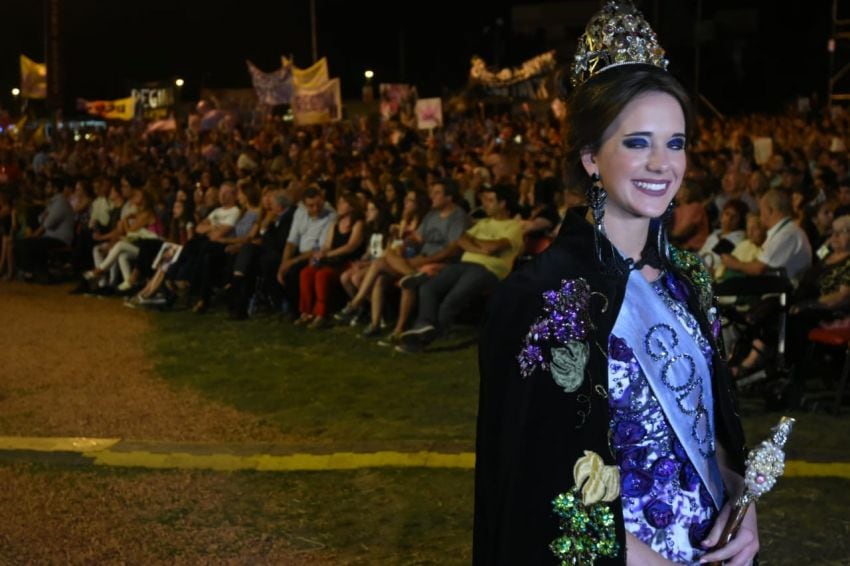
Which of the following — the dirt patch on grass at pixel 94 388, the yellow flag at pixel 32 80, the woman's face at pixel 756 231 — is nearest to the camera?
the dirt patch on grass at pixel 94 388

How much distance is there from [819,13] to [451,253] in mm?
38162

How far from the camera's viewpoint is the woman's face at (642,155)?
246 cm

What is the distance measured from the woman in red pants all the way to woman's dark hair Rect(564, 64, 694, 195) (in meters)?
9.95

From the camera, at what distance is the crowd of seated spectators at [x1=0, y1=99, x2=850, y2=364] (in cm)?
1016

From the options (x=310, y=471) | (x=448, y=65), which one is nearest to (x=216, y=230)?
(x=310, y=471)

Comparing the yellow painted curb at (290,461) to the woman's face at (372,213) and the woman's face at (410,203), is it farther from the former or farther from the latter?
the woman's face at (372,213)

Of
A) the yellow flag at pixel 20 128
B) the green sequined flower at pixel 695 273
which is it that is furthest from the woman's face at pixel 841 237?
the yellow flag at pixel 20 128

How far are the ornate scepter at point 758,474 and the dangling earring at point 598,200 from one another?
60 centimetres

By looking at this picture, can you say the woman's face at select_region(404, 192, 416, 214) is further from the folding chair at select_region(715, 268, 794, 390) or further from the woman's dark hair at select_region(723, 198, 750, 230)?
the folding chair at select_region(715, 268, 794, 390)

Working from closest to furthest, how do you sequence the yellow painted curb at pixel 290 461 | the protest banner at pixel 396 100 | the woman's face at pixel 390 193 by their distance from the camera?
the yellow painted curb at pixel 290 461
the woman's face at pixel 390 193
the protest banner at pixel 396 100

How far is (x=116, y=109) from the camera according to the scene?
107 feet

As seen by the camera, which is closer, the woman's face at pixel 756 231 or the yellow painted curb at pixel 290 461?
the yellow painted curb at pixel 290 461

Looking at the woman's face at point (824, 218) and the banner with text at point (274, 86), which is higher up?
the banner with text at point (274, 86)

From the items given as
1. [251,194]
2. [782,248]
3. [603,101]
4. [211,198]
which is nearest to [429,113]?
[211,198]
